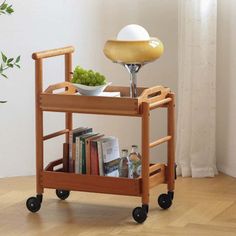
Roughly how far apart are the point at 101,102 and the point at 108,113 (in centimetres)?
6

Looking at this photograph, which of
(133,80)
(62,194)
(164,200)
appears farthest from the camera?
(62,194)

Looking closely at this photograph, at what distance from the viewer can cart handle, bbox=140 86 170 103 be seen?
3.68m

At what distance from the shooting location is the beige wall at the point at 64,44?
4.48 metres

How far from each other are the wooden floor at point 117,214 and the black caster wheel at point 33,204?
25 millimetres

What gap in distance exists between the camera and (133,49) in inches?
145

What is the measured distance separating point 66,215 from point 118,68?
1168 mm

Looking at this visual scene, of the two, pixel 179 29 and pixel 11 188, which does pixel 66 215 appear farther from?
pixel 179 29

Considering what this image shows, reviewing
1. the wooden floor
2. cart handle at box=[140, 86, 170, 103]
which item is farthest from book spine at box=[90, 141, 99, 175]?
cart handle at box=[140, 86, 170, 103]

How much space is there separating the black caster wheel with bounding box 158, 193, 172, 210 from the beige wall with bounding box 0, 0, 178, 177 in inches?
35.1

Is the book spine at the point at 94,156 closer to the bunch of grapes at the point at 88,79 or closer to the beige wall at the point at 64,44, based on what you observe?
the bunch of grapes at the point at 88,79

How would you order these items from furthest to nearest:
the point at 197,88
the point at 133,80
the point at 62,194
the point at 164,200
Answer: the point at 197,88 → the point at 62,194 → the point at 164,200 → the point at 133,80

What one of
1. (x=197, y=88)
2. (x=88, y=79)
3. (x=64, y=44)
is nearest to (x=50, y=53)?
(x=88, y=79)

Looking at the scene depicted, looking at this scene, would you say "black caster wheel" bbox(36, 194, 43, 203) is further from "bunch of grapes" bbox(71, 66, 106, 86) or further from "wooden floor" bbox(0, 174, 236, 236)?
"bunch of grapes" bbox(71, 66, 106, 86)

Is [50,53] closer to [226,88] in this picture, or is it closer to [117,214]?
[117,214]
